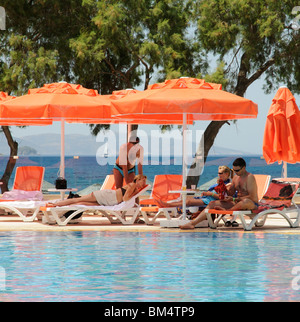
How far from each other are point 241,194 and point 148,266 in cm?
440

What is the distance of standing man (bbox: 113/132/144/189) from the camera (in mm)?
13836

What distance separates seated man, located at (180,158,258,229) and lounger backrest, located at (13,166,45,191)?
162 inches

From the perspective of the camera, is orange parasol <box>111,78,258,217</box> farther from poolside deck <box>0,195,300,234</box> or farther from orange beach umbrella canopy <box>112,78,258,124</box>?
poolside deck <box>0,195,300,234</box>

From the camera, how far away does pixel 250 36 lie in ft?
66.4

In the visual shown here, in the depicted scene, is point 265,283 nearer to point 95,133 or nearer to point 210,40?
point 210,40

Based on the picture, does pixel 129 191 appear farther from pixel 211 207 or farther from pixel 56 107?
pixel 56 107

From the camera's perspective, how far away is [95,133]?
2283 centimetres

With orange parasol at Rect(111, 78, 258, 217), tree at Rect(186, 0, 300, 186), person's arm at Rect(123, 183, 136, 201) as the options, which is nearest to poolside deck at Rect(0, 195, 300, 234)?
person's arm at Rect(123, 183, 136, 201)

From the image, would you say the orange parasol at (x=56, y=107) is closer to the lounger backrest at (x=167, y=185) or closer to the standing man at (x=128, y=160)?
the standing man at (x=128, y=160)

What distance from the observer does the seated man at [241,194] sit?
1241cm

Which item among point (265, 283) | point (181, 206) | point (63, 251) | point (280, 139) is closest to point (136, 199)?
point (181, 206)

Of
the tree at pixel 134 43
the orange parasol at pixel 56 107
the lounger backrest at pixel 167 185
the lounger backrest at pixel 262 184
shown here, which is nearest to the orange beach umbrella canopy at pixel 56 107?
the orange parasol at pixel 56 107

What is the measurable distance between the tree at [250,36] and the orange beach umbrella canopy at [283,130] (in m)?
5.53
